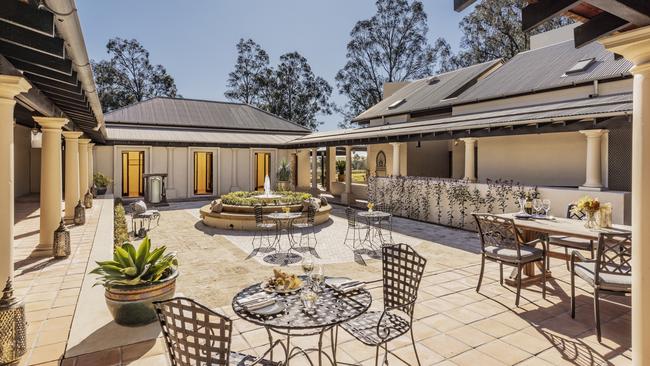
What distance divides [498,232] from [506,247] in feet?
0.78

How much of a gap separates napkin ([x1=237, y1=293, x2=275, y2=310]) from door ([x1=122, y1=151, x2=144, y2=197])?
1744 centimetres

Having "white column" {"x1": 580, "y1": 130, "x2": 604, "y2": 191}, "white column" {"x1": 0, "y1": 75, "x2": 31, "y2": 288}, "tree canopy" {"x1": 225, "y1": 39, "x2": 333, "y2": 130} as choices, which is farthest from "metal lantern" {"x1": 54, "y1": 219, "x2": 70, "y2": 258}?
"tree canopy" {"x1": 225, "y1": 39, "x2": 333, "y2": 130}

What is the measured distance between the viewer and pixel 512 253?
494 cm

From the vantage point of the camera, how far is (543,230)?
4.92 m

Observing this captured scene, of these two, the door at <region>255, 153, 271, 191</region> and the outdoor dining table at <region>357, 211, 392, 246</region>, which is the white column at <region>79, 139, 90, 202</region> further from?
the door at <region>255, 153, 271, 191</region>

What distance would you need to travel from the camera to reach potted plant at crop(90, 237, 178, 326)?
11.4ft

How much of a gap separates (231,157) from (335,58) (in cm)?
2086

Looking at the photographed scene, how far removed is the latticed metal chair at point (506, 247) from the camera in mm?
4793

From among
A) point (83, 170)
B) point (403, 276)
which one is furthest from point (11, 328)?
point (83, 170)

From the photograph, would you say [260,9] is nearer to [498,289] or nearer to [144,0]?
[144,0]

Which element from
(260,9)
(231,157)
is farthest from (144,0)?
(231,157)

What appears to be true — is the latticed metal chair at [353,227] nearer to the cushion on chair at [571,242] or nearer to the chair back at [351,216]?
the chair back at [351,216]

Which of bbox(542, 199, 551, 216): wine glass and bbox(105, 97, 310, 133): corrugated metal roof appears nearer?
bbox(542, 199, 551, 216): wine glass

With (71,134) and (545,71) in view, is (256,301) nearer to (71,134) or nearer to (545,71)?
(71,134)
